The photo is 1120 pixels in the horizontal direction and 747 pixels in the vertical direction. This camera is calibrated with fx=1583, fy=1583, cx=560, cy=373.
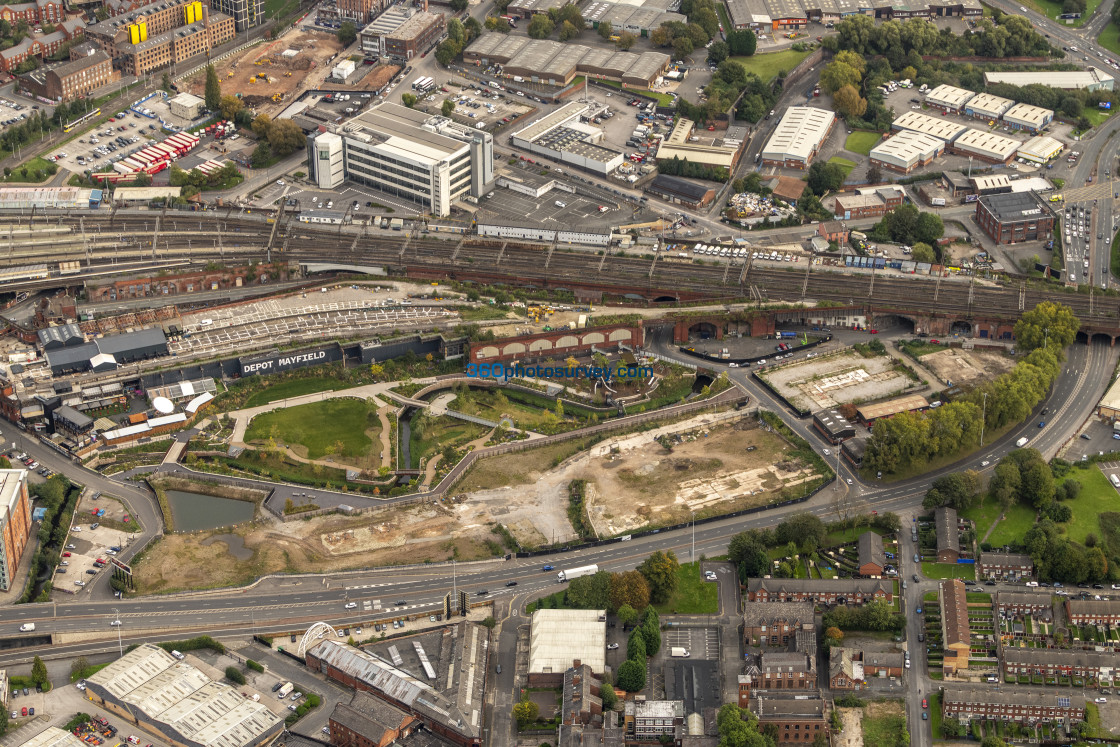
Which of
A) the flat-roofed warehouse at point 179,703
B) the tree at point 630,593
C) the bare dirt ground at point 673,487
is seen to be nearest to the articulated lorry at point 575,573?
the tree at point 630,593

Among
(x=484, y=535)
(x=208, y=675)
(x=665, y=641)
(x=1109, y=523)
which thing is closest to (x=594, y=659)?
(x=665, y=641)

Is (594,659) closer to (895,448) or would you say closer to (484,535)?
(484,535)

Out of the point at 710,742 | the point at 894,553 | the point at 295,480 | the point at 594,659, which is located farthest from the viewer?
the point at 295,480

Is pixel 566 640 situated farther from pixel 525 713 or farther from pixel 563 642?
pixel 525 713

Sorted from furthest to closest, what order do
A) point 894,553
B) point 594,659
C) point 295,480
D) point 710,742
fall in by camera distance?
1. point 295,480
2. point 894,553
3. point 594,659
4. point 710,742

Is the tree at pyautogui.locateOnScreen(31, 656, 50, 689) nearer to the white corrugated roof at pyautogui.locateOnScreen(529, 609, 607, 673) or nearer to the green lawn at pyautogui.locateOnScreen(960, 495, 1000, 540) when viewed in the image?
the white corrugated roof at pyautogui.locateOnScreen(529, 609, 607, 673)
